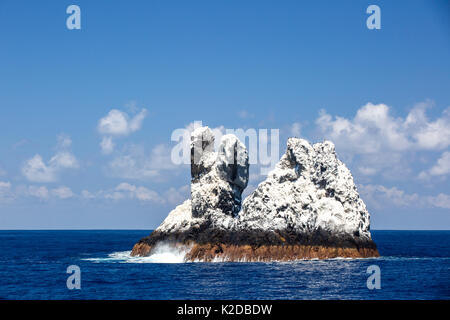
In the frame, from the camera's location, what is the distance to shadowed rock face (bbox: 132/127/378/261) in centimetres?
7338

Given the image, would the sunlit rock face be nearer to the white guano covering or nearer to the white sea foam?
the white guano covering

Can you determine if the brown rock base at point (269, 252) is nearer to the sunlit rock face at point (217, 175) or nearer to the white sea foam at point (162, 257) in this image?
the white sea foam at point (162, 257)

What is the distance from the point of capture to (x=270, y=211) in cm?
7488

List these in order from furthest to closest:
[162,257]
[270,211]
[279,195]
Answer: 1. [162,257]
2. [279,195]
3. [270,211]

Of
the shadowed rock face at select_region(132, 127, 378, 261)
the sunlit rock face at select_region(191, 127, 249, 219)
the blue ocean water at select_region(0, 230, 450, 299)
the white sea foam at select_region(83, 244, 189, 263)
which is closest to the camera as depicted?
the blue ocean water at select_region(0, 230, 450, 299)

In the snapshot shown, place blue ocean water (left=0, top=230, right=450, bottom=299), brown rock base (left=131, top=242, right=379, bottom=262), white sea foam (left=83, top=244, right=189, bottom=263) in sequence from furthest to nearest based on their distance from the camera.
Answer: white sea foam (left=83, top=244, right=189, bottom=263) → brown rock base (left=131, top=242, right=379, bottom=262) → blue ocean water (left=0, top=230, right=450, bottom=299)

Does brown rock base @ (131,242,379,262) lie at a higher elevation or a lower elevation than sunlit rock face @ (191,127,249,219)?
lower

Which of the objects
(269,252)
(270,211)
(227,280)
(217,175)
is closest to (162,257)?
(217,175)

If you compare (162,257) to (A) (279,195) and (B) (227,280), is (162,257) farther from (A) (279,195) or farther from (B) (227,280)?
(B) (227,280)

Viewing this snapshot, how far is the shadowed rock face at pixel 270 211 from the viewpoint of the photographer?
7338 cm

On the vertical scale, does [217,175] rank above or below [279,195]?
above

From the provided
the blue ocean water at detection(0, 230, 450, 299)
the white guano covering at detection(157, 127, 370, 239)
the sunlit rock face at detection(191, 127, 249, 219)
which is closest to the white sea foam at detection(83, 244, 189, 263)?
the blue ocean water at detection(0, 230, 450, 299)

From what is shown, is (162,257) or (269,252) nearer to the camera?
(269,252)
